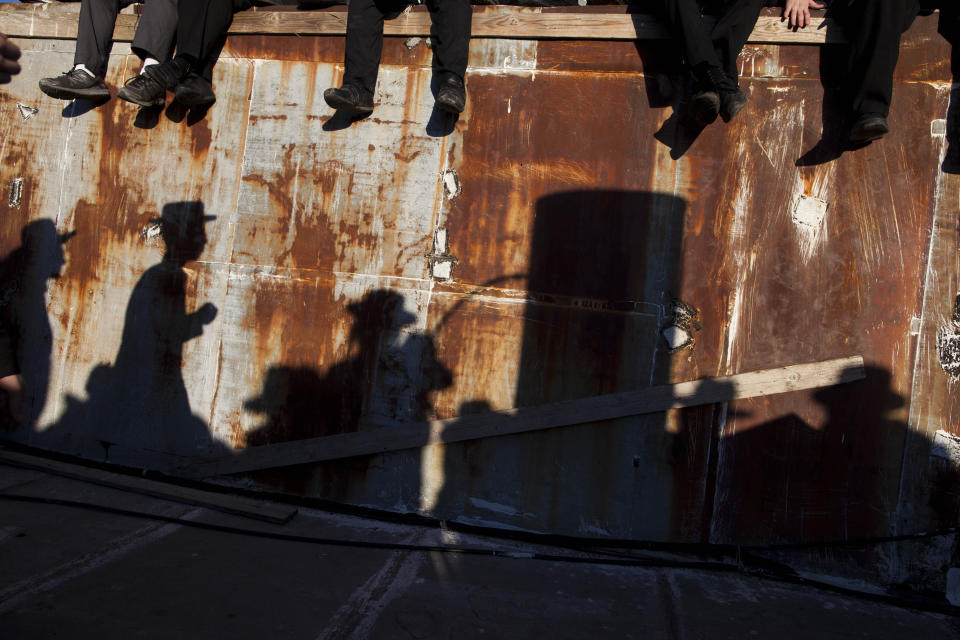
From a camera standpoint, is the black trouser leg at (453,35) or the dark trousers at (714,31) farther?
the black trouser leg at (453,35)

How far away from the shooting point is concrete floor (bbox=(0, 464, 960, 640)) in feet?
7.83

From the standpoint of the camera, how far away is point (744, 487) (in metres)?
3.25

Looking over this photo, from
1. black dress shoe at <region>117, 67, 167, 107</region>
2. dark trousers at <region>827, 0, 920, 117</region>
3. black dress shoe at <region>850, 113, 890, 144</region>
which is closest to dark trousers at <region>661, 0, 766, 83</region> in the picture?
dark trousers at <region>827, 0, 920, 117</region>

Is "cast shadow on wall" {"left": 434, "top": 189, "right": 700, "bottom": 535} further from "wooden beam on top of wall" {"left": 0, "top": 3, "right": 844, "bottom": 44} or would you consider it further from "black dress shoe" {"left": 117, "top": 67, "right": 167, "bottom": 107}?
"black dress shoe" {"left": 117, "top": 67, "right": 167, "bottom": 107}

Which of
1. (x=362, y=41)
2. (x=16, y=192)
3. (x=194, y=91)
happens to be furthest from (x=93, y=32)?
(x=362, y=41)

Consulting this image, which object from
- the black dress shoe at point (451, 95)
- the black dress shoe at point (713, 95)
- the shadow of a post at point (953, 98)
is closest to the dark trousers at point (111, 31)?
the black dress shoe at point (451, 95)

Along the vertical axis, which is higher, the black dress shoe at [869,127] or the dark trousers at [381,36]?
the dark trousers at [381,36]

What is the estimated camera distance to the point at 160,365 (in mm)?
3926

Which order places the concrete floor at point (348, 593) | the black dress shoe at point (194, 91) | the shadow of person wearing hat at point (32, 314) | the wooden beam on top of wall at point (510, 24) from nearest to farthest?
the concrete floor at point (348, 593) < the wooden beam on top of wall at point (510, 24) < the black dress shoe at point (194, 91) < the shadow of person wearing hat at point (32, 314)

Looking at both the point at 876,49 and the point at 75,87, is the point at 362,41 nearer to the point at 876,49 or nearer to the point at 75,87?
the point at 75,87

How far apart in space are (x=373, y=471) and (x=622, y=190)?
7.62 feet

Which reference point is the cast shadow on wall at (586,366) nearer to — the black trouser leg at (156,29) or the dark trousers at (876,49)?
the dark trousers at (876,49)

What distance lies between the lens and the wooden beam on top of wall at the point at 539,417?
320cm

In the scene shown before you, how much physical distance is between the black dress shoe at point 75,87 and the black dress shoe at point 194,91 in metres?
0.66
